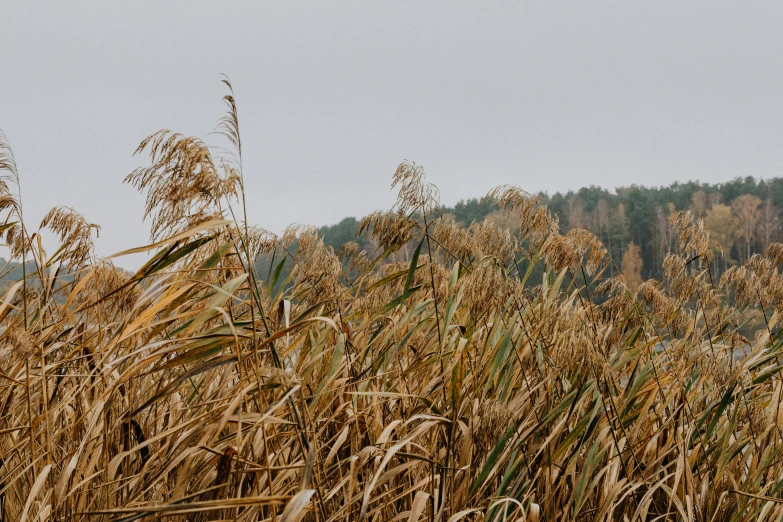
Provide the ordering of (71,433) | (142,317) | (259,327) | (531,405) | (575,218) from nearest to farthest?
(142,317), (71,433), (259,327), (531,405), (575,218)

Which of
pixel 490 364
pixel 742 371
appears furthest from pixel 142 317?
pixel 742 371

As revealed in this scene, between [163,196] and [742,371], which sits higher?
[163,196]

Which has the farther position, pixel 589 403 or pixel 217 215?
pixel 589 403

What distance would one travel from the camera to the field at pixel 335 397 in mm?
1590

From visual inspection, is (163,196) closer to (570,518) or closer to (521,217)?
(521,217)

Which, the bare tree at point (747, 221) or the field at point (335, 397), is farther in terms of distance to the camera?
the bare tree at point (747, 221)

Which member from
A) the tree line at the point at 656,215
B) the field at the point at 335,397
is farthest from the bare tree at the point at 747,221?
the field at the point at 335,397

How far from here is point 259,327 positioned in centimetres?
195

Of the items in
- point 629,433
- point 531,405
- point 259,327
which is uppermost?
point 259,327

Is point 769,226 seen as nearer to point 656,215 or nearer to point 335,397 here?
point 656,215

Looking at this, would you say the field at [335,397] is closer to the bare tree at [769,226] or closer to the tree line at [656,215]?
the tree line at [656,215]

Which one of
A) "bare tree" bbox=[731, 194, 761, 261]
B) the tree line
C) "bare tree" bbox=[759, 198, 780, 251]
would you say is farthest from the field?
"bare tree" bbox=[759, 198, 780, 251]

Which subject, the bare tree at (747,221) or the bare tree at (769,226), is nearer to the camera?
the bare tree at (747,221)

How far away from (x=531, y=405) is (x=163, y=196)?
1.47m
